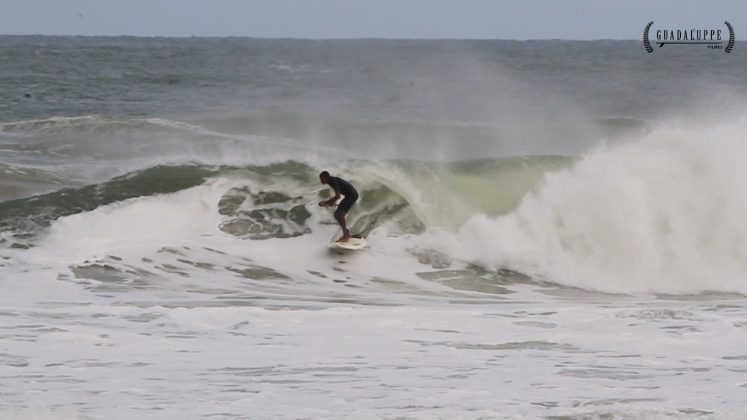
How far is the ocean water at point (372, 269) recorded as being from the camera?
8023 mm

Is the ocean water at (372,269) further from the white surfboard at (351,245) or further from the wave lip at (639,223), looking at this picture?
the white surfboard at (351,245)

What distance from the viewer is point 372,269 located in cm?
1374

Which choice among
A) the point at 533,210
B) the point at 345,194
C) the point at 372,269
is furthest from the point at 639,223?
the point at 345,194

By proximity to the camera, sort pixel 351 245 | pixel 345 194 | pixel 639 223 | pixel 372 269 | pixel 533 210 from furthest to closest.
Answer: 1. pixel 533 210
2. pixel 639 223
3. pixel 351 245
4. pixel 345 194
5. pixel 372 269

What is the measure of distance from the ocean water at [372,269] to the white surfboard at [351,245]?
0.14m

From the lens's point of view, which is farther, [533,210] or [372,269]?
[533,210]

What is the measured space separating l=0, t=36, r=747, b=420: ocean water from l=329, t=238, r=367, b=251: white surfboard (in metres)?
0.14

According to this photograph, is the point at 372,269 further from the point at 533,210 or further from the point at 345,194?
the point at 533,210

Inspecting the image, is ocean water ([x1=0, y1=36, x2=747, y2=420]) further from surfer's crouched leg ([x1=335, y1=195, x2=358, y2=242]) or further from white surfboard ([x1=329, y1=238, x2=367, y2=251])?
→ surfer's crouched leg ([x1=335, y1=195, x2=358, y2=242])

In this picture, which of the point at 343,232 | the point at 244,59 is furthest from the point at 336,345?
the point at 244,59

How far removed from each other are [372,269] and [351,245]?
2.19ft

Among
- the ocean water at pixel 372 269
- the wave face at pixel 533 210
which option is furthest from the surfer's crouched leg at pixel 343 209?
the wave face at pixel 533 210

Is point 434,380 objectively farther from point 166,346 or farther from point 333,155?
point 333,155

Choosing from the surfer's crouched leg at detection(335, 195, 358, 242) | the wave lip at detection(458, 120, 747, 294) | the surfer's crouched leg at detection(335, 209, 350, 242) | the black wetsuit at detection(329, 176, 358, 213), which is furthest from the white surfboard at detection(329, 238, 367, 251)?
the wave lip at detection(458, 120, 747, 294)
